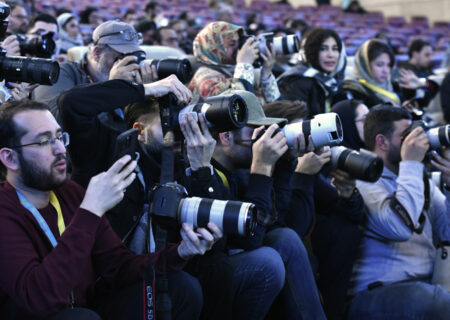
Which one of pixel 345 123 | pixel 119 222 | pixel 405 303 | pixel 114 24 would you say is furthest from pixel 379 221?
pixel 114 24

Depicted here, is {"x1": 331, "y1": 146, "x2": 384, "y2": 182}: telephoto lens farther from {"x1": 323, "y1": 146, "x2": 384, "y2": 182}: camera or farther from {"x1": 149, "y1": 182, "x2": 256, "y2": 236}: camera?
{"x1": 149, "y1": 182, "x2": 256, "y2": 236}: camera

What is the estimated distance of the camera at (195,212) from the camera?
150cm

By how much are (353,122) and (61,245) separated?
1.75m

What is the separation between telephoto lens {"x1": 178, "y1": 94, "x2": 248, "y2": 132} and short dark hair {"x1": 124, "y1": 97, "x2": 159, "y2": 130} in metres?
0.27

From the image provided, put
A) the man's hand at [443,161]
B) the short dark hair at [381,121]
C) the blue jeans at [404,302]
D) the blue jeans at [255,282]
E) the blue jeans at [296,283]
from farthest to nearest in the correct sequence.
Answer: the short dark hair at [381,121] < the man's hand at [443,161] < the blue jeans at [404,302] < the blue jeans at [296,283] < the blue jeans at [255,282]

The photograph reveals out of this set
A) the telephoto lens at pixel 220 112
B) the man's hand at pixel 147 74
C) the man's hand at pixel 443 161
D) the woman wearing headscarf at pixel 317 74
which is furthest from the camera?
the woman wearing headscarf at pixel 317 74

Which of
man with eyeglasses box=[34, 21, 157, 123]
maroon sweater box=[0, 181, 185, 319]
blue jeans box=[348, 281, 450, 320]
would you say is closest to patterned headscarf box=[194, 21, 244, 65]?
man with eyeglasses box=[34, 21, 157, 123]

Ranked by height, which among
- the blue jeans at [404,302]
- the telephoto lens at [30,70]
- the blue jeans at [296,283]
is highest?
the telephoto lens at [30,70]

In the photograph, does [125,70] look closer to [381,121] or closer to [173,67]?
[173,67]

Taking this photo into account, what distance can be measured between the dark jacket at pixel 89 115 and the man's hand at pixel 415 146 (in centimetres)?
98

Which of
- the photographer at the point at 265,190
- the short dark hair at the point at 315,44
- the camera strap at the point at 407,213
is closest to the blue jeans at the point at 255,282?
the photographer at the point at 265,190

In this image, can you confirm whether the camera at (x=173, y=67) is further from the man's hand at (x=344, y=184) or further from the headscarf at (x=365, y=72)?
the headscarf at (x=365, y=72)

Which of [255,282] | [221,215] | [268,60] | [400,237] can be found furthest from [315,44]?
[221,215]

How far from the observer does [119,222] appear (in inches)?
73.4
